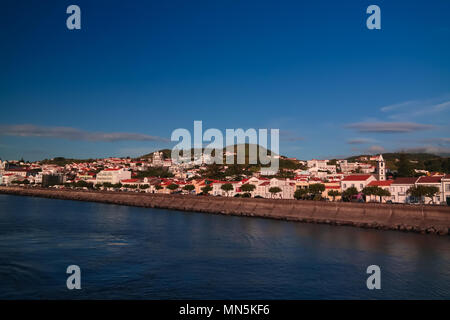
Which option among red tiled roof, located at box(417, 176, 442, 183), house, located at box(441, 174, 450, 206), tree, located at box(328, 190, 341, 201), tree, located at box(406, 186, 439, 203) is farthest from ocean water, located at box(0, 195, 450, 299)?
tree, located at box(328, 190, 341, 201)

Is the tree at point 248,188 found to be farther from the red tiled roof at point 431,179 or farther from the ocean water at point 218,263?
the ocean water at point 218,263

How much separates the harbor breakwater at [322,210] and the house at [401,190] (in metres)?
11.4

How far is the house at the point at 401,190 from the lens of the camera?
43675 millimetres

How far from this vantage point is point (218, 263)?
18.0 meters

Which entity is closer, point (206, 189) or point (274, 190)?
point (274, 190)

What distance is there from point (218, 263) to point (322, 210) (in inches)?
888

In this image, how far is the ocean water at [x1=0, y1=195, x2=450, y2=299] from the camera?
45.0 feet

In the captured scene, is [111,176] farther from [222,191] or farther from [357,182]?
[357,182]

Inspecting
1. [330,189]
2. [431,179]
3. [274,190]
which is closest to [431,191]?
[431,179]

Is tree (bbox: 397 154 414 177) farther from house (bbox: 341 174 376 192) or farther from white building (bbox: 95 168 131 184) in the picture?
white building (bbox: 95 168 131 184)

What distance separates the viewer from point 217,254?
20266 millimetres

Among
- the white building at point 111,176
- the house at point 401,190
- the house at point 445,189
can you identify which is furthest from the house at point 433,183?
the white building at point 111,176

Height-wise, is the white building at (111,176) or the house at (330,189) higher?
the white building at (111,176)
